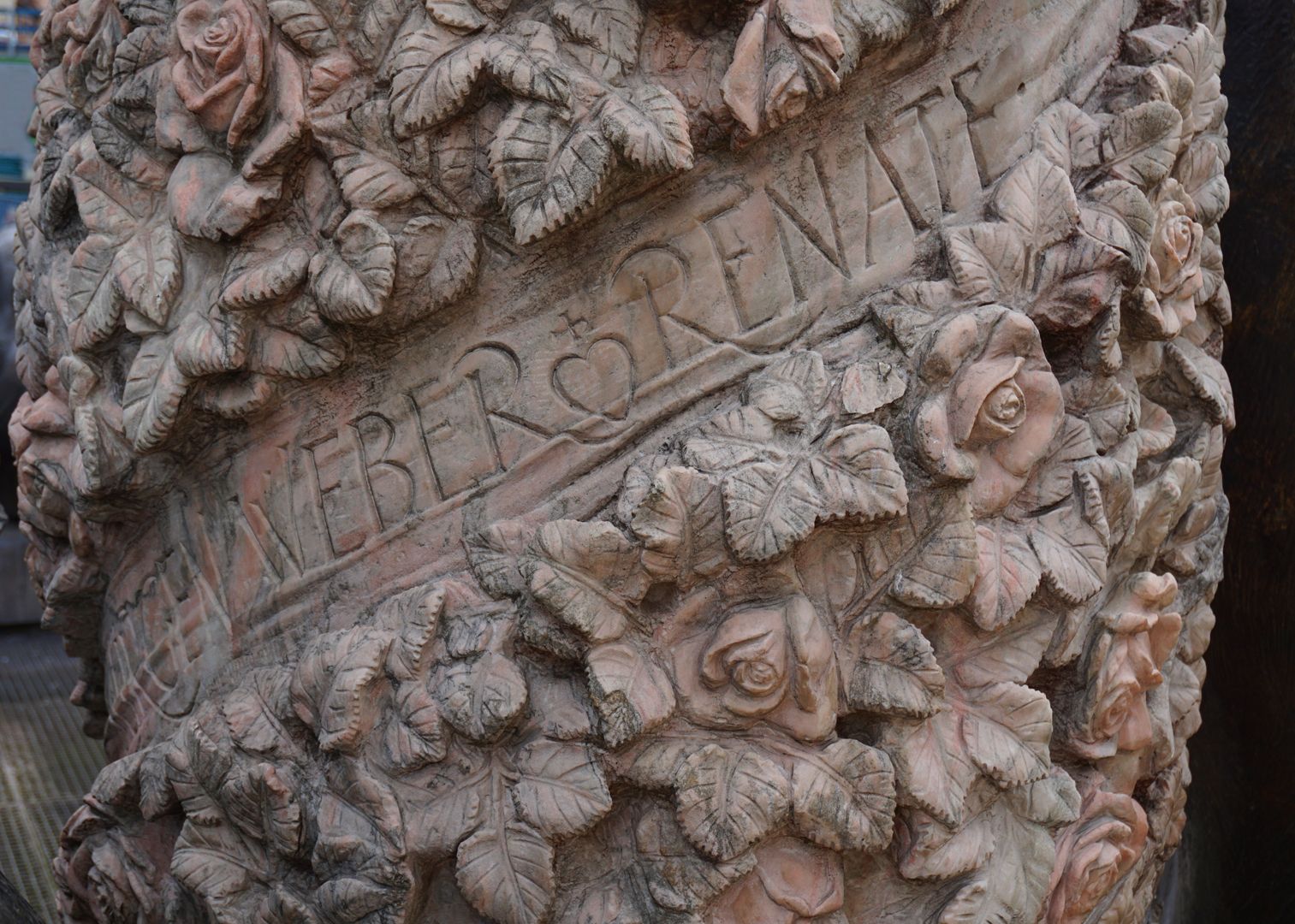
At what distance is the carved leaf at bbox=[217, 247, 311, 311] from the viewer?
133 centimetres

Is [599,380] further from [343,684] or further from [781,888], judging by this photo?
[781,888]

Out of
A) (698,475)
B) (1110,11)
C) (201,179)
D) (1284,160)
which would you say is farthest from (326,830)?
(1284,160)

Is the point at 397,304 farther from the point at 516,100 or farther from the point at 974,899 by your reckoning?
the point at 974,899

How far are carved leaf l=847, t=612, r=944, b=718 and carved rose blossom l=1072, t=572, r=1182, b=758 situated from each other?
19 centimetres

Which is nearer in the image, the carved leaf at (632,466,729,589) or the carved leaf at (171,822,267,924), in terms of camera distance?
the carved leaf at (632,466,729,589)

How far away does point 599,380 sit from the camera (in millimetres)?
1337

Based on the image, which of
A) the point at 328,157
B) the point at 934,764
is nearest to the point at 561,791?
the point at 934,764

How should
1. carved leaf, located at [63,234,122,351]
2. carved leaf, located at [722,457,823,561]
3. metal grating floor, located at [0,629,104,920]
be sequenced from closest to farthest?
1. carved leaf, located at [722,457,823,561]
2. carved leaf, located at [63,234,122,351]
3. metal grating floor, located at [0,629,104,920]

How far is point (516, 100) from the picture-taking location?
127cm

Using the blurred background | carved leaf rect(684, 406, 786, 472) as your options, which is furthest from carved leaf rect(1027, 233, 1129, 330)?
the blurred background

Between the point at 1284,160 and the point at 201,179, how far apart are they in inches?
43.1

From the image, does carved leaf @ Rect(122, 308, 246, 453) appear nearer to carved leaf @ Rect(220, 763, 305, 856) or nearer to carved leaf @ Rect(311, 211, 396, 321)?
carved leaf @ Rect(311, 211, 396, 321)

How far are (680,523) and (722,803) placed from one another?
0.21 metres

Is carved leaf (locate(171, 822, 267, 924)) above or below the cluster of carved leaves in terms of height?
below
